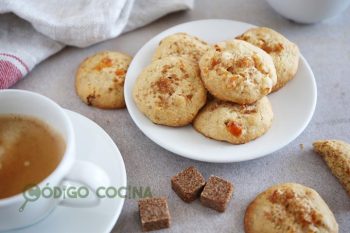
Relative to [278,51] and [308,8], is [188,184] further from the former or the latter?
[308,8]

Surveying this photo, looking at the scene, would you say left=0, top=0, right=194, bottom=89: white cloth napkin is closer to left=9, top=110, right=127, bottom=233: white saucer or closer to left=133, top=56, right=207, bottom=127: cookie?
left=133, top=56, right=207, bottom=127: cookie

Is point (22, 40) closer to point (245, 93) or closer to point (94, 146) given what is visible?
point (94, 146)

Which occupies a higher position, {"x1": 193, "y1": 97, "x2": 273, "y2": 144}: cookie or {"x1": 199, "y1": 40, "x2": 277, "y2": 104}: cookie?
{"x1": 199, "y1": 40, "x2": 277, "y2": 104}: cookie

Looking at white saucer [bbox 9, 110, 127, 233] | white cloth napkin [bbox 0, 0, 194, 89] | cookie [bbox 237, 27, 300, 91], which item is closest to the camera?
white saucer [bbox 9, 110, 127, 233]

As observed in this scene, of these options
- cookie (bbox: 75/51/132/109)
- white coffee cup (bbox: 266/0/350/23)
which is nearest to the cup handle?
cookie (bbox: 75/51/132/109)

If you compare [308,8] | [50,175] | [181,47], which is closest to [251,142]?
[181,47]

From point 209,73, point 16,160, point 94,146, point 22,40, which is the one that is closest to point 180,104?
point 209,73

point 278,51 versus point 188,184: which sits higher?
point 278,51
